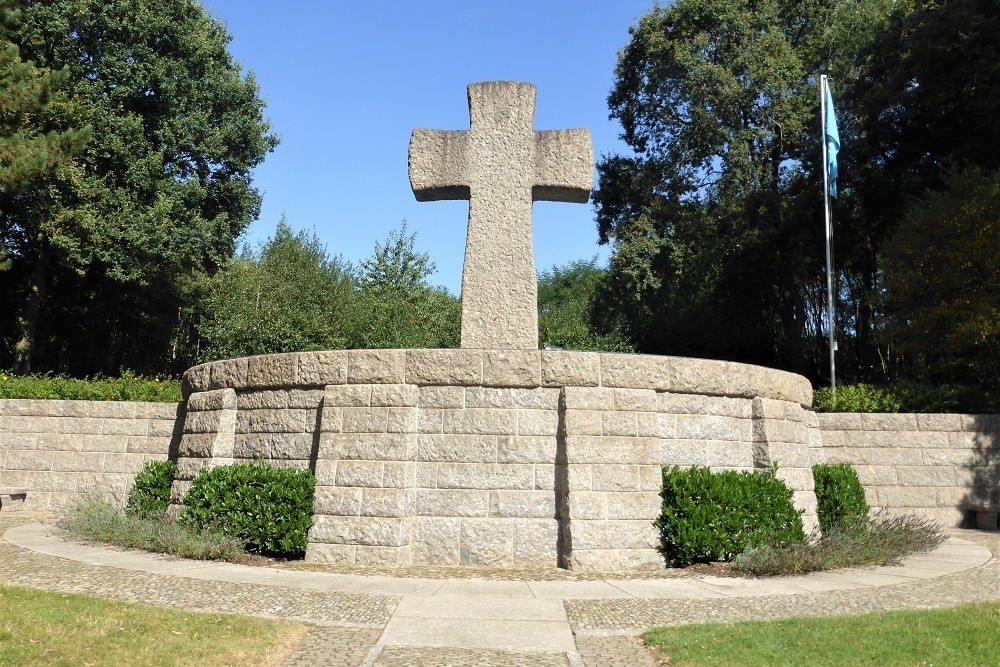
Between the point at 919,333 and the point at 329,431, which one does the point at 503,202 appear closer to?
the point at 329,431

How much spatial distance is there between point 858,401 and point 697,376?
7.58 metres

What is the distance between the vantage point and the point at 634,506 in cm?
779

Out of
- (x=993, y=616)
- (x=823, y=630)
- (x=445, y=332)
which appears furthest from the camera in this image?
(x=445, y=332)

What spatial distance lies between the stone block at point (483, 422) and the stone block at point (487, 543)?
38.5 inches

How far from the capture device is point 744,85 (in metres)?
28.6

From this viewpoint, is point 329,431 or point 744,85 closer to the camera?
point 329,431

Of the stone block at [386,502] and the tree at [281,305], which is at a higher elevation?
the tree at [281,305]

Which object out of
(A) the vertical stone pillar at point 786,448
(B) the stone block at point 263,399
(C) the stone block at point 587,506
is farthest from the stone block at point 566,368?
(B) the stone block at point 263,399

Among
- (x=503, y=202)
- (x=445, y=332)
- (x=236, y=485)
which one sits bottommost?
(x=236, y=485)

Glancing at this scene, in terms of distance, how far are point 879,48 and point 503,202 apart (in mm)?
23011

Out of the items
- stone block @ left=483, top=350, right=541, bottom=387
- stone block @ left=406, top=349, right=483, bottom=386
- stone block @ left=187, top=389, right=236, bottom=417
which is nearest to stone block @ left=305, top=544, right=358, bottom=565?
stone block @ left=406, top=349, right=483, bottom=386

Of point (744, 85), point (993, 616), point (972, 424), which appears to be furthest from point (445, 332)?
point (993, 616)

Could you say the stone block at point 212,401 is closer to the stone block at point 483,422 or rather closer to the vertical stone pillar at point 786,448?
the stone block at point 483,422

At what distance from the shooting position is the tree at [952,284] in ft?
55.6
